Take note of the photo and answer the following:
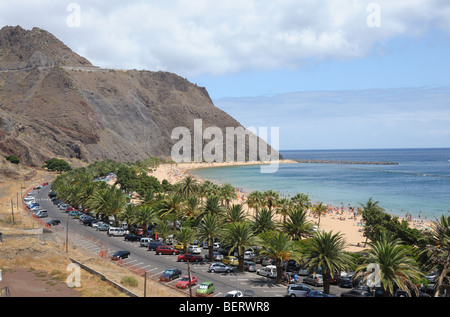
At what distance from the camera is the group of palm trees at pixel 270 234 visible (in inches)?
971

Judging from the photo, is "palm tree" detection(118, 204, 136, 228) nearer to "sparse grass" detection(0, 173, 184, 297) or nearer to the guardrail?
"sparse grass" detection(0, 173, 184, 297)

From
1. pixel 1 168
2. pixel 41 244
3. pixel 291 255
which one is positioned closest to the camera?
pixel 291 255

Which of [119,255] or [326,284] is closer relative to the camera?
[326,284]

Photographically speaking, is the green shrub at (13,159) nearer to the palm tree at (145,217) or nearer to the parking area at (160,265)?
the parking area at (160,265)

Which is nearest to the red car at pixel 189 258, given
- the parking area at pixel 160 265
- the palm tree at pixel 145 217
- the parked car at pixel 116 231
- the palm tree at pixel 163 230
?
the parking area at pixel 160 265

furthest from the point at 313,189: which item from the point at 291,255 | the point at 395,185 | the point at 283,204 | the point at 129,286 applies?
the point at 129,286

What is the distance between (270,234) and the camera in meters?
36.0

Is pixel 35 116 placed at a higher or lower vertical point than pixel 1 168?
higher

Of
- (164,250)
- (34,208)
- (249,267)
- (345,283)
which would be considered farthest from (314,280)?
(34,208)

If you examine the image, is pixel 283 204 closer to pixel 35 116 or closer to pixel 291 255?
pixel 291 255

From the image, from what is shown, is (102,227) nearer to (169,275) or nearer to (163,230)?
(163,230)
